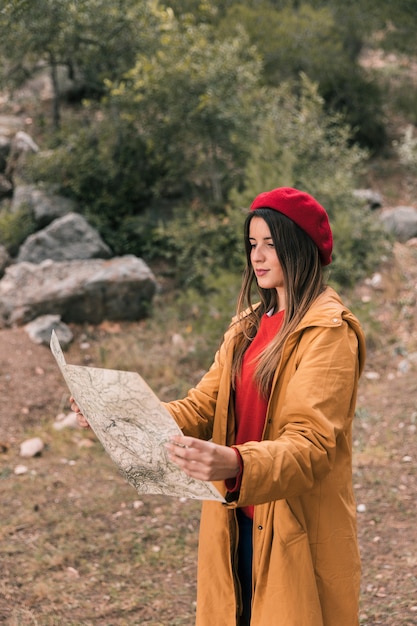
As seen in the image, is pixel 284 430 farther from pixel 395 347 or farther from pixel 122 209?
pixel 122 209

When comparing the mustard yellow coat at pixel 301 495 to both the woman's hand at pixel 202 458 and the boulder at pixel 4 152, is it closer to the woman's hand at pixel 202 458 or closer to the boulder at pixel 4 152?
the woman's hand at pixel 202 458

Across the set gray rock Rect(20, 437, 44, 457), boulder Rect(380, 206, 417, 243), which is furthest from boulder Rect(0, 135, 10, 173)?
gray rock Rect(20, 437, 44, 457)

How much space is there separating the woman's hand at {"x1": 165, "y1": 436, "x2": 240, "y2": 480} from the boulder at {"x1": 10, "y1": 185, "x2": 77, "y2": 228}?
8.16m

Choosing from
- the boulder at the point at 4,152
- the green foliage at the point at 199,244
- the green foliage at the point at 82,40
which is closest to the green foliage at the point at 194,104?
the green foliage at the point at 82,40

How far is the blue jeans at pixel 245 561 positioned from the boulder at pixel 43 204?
25.4 ft

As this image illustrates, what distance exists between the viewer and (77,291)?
766cm

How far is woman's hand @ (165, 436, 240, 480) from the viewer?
147 cm

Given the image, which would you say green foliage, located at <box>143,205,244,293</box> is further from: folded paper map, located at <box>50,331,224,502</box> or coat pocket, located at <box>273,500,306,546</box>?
Answer: folded paper map, located at <box>50,331,224,502</box>

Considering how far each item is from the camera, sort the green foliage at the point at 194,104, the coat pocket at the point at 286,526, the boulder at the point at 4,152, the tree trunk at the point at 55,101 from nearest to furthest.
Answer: the coat pocket at the point at 286,526 → the green foliage at the point at 194,104 → the boulder at the point at 4,152 → the tree trunk at the point at 55,101

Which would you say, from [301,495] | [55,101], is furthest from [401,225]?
[301,495]

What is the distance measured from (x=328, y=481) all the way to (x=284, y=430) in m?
0.26

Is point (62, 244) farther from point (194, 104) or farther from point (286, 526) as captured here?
point (286, 526)

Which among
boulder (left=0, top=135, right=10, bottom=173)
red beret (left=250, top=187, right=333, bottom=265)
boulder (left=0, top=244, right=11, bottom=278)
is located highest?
red beret (left=250, top=187, right=333, bottom=265)

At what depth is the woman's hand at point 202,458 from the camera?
4.83 ft
